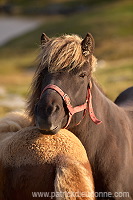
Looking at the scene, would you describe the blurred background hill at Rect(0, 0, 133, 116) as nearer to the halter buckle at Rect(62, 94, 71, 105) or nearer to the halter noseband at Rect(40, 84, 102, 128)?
the halter noseband at Rect(40, 84, 102, 128)

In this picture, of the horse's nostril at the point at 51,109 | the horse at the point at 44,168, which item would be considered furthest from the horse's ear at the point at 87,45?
the horse at the point at 44,168

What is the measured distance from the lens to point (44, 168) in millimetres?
3912

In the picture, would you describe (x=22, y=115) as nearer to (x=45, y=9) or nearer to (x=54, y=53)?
(x=54, y=53)

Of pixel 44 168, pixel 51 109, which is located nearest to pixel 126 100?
pixel 51 109

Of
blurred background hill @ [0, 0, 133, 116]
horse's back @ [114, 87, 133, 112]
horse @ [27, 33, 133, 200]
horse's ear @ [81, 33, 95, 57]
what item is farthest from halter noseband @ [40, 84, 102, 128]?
blurred background hill @ [0, 0, 133, 116]

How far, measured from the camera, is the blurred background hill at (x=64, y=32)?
75.5 ft

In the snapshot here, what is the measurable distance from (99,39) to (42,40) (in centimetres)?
4193

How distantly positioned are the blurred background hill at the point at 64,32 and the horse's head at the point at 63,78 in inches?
356

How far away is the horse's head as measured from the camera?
13.6ft

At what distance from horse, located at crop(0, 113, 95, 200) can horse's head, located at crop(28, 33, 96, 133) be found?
181mm

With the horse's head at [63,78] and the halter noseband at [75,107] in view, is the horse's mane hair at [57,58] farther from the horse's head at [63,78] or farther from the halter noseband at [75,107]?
the halter noseband at [75,107]

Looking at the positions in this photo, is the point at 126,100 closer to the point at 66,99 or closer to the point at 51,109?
the point at 66,99

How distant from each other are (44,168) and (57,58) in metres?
1.13

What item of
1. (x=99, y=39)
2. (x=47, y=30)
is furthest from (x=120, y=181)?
(x=47, y=30)
